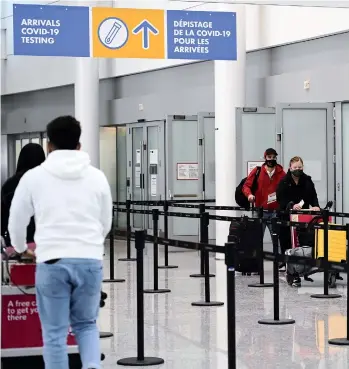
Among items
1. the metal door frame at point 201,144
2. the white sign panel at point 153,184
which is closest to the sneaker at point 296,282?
the metal door frame at point 201,144

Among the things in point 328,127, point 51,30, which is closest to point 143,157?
point 328,127

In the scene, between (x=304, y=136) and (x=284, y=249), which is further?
(x=304, y=136)

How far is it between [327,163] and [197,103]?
4.29 metres

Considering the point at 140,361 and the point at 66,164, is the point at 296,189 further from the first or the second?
the point at 66,164

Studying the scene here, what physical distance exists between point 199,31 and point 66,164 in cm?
985

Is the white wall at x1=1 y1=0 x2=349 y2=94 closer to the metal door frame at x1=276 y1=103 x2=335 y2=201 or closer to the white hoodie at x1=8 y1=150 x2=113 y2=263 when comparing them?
the metal door frame at x1=276 y1=103 x2=335 y2=201

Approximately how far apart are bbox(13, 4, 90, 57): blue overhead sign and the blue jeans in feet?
30.8

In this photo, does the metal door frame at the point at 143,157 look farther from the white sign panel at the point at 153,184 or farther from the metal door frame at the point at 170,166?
the metal door frame at the point at 170,166

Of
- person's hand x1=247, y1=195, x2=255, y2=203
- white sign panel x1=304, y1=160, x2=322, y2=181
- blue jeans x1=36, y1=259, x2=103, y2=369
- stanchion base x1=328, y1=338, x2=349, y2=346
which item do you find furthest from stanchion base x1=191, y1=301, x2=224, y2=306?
white sign panel x1=304, y1=160, x2=322, y2=181

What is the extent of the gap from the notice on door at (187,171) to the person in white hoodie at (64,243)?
13.9m

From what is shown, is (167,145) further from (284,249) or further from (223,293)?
(223,293)

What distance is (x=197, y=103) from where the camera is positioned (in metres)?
20.4

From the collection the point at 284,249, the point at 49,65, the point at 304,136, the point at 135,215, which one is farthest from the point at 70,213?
the point at 49,65

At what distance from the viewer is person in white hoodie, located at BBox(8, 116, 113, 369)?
5750mm
